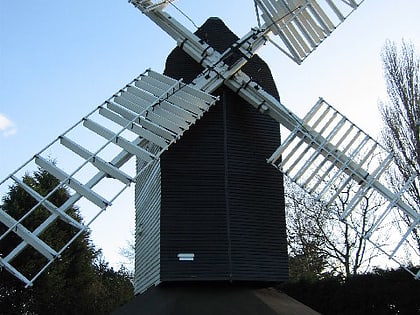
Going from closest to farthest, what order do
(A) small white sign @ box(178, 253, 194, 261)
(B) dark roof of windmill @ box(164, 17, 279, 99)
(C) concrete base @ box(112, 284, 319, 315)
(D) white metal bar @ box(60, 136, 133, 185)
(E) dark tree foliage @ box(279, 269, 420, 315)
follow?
(D) white metal bar @ box(60, 136, 133, 185)
(C) concrete base @ box(112, 284, 319, 315)
(A) small white sign @ box(178, 253, 194, 261)
(B) dark roof of windmill @ box(164, 17, 279, 99)
(E) dark tree foliage @ box(279, 269, 420, 315)

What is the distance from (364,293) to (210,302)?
4159mm

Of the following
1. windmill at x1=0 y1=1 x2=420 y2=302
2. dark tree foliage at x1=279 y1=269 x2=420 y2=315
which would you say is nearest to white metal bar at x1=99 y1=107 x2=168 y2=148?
windmill at x1=0 y1=1 x2=420 y2=302

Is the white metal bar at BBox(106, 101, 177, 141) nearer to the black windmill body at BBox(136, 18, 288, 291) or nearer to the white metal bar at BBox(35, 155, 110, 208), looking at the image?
the black windmill body at BBox(136, 18, 288, 291)

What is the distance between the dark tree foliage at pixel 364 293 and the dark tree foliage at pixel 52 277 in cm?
839

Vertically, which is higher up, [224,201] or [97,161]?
[224,201]

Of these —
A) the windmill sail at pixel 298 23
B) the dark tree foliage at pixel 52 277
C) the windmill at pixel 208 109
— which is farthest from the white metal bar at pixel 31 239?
the dark tree foliage at pixel 52 277

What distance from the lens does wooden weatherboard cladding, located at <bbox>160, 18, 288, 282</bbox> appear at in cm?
916

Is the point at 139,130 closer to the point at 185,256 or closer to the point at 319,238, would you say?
the point at 185,256

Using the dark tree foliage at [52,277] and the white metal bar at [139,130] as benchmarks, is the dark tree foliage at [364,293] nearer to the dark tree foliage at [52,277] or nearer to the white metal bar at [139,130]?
the white metal bar at [139,130]

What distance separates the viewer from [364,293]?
11.6 metres

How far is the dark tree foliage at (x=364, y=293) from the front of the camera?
10.8 m

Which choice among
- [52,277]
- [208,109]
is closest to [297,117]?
[208,109]

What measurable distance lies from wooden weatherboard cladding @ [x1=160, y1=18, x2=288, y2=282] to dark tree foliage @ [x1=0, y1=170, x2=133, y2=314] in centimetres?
957

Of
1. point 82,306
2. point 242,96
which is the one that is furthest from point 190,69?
point 82,306
